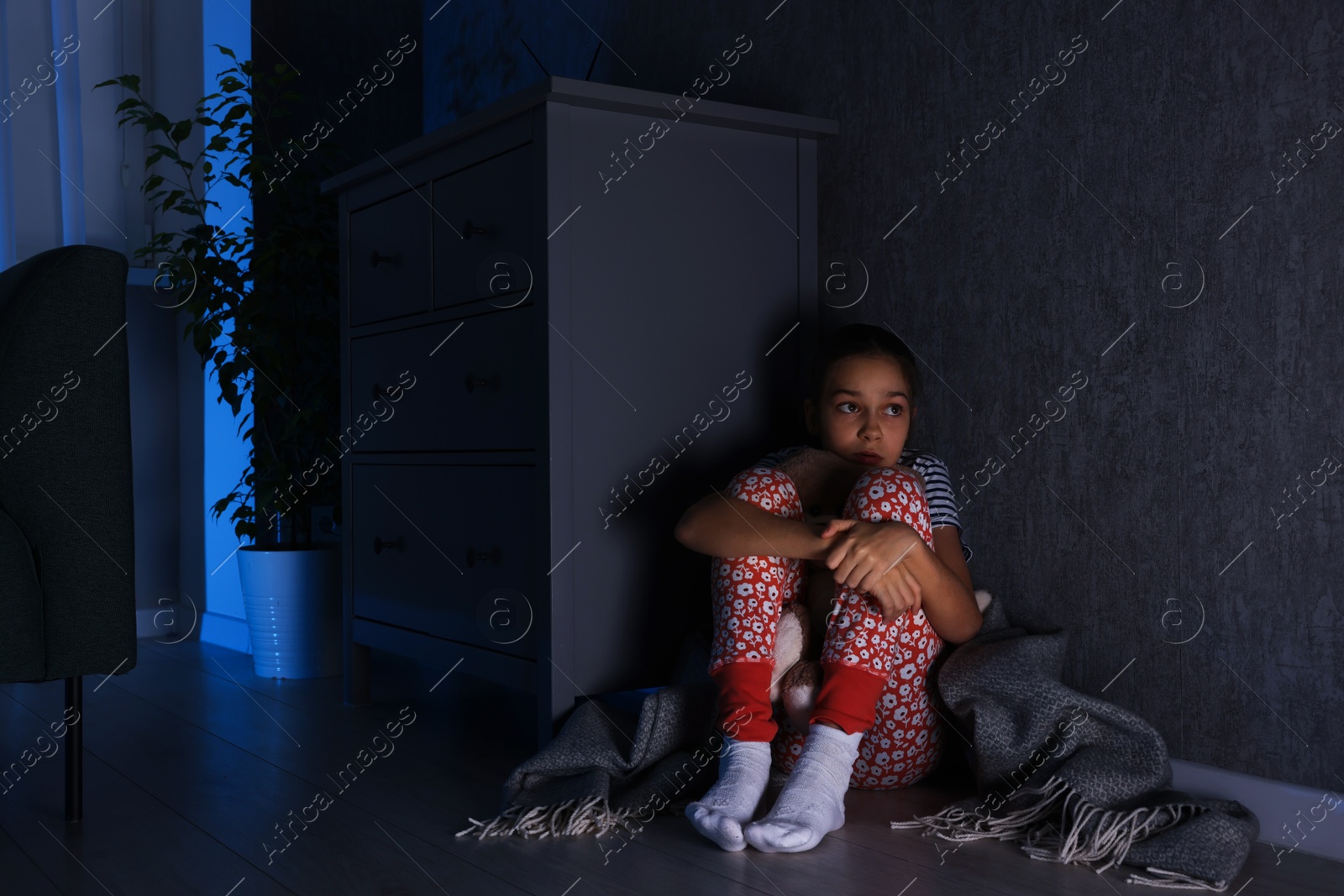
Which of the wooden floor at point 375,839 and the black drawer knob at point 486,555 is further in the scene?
the black drawer knob at point 486,555

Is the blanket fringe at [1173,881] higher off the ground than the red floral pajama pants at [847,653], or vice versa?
the red floral pajama pants at [847,653]

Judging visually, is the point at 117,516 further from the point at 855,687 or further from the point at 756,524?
the point at 855,687

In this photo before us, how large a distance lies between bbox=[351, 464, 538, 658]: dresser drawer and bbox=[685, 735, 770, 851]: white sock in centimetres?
39

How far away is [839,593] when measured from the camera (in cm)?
132

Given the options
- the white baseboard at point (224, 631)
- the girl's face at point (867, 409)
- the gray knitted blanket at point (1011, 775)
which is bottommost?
the white baseboard at point (224, 631)

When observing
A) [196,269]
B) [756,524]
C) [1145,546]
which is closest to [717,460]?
[756,524]

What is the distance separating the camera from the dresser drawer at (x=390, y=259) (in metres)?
1.84

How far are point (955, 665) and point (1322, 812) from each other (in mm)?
411

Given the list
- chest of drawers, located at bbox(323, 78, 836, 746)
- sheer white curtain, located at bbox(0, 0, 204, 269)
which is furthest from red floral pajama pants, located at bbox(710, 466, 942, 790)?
sheer white curtain, located at bbox(0, 0, 204, 269)

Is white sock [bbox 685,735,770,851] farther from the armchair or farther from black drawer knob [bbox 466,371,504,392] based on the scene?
the armchair

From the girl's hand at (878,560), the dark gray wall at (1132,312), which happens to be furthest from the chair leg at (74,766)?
the dark gray wall at (1132,312)

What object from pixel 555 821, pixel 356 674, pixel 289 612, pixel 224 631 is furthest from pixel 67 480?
pixel 224 631

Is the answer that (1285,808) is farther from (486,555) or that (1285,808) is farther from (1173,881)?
(486,555)

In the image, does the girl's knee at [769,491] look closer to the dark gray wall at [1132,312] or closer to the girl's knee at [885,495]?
the girl's knee at [885,495]
